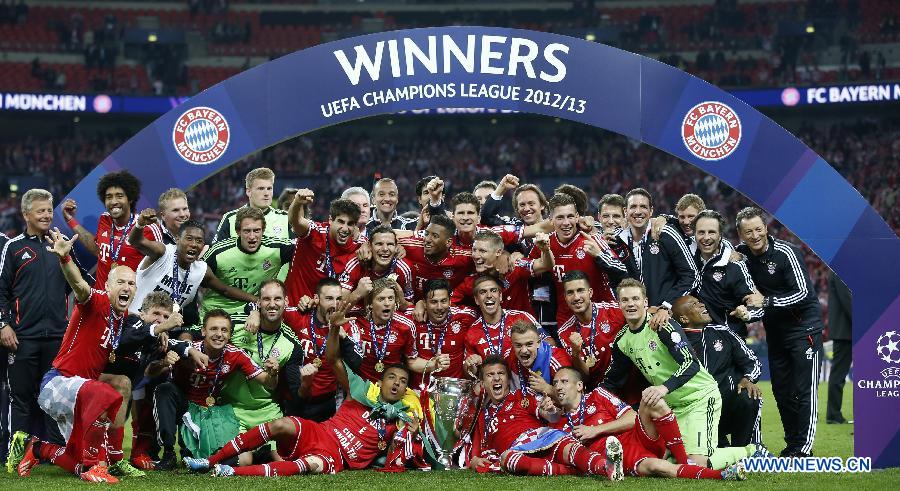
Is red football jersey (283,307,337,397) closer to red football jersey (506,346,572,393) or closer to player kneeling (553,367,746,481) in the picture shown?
red football jersey (506,346,572,393)

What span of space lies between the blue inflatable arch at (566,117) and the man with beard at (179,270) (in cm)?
79

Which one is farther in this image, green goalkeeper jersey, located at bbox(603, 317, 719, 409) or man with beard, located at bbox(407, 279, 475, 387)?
man with beard, located at bbox(407, 279, 475, 387)

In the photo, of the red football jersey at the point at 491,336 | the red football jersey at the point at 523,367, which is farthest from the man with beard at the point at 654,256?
the red football jersey at the point at 491,336

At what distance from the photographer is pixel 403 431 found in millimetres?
7949

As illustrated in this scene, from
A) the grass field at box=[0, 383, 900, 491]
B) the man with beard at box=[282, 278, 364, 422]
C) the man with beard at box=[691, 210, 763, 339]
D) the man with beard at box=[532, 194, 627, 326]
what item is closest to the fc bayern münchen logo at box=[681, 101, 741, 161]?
the man with beard at box=[691, 210, 763, 339]

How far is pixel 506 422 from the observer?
793cm

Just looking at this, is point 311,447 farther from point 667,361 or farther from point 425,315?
point 667,361

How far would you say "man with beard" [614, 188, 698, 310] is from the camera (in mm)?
8609

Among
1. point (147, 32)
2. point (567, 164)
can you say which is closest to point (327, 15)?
point (147, 32)

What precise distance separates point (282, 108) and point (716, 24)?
94.3 ft

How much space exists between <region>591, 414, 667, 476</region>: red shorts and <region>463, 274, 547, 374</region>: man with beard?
1.06 m

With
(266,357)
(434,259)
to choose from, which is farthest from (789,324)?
(266,357)

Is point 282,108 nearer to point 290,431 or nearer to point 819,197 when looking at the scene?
point 290,431

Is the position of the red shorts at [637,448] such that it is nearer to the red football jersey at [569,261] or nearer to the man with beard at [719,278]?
the red football jersey at [569,261]
